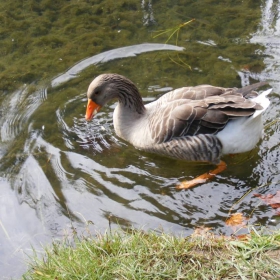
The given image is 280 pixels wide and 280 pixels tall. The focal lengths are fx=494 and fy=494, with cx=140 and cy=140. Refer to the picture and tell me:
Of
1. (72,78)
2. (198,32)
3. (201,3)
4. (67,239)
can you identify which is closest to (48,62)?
(72,78)

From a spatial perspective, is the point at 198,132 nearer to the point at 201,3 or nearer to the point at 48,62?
the point at 48,62

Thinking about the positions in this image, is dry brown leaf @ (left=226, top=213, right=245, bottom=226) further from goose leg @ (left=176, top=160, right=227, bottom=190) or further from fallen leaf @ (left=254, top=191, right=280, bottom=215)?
goose leg @ (left=176, top=160, right=227, bottom=190)

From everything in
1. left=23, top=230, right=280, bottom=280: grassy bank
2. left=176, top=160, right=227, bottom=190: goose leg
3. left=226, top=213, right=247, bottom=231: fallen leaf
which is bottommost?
left=226, top=213, right=247, bottom=231: fallen leaf

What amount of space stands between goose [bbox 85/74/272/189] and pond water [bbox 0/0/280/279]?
0.18 metres

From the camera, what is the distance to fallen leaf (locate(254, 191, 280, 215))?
4877mm

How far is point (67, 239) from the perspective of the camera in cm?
451

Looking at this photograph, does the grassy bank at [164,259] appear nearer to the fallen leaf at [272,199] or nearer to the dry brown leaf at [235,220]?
the dry brown leaf at [235,220]

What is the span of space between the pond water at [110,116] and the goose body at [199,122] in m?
0.21

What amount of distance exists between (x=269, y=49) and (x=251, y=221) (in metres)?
3.43

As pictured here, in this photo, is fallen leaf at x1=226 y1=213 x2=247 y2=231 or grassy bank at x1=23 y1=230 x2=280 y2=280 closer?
grassy bank at x1=23 y1=230 x2=280 y2=280

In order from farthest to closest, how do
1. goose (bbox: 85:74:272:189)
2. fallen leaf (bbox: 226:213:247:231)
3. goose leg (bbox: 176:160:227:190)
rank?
goose (bbox: 85:74:272:189) → goose leg (bbox: 176:160:227:190) → fallen leaf (bbox: 226:213:247:231)

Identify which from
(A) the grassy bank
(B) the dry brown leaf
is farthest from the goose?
(A) the grassy bank

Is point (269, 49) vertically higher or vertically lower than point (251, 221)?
higher

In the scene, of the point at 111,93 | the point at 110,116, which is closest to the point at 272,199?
the point at 111,93
